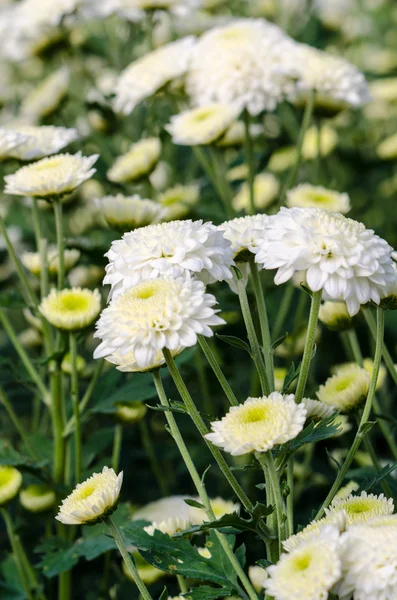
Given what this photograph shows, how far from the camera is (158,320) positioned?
0.70 metres

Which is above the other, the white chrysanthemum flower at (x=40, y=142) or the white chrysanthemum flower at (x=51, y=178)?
the white chrysanthemum flower at (x=51, y=178)

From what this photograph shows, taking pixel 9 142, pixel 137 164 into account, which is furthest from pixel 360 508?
pixel 137 164

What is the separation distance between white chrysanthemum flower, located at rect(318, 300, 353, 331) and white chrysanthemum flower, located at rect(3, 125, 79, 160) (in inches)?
18.3

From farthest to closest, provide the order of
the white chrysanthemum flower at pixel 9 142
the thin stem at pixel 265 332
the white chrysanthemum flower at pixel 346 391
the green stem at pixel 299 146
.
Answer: the green stem at pixel 299 146 < the white chrysanthemum flower at pixel 9 142 < the white chrysanthemum flower at pixel 346 391 < the thin stem at pixel 265 332

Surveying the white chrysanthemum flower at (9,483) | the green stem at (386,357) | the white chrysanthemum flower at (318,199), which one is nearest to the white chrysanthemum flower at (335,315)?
the green stem at (386,357)

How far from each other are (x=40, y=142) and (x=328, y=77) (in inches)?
21.1

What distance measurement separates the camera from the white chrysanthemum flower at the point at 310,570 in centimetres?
59

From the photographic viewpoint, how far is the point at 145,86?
1.55 metres

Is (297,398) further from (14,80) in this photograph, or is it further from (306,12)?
(14,80)

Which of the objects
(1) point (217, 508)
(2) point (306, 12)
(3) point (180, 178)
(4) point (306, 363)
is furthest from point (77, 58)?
(4) point (306, 363)

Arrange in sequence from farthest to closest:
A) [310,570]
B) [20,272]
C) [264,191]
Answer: [264,191], [20,272], [310,570]

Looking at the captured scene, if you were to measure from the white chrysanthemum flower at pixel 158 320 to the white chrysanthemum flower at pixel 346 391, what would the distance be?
26 centimetres

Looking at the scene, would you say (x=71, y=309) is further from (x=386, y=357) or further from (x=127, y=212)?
(x=386, y=357)

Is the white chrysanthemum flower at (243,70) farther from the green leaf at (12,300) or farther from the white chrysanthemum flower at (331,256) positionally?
the white chrysanthemum flower at (331,256)
